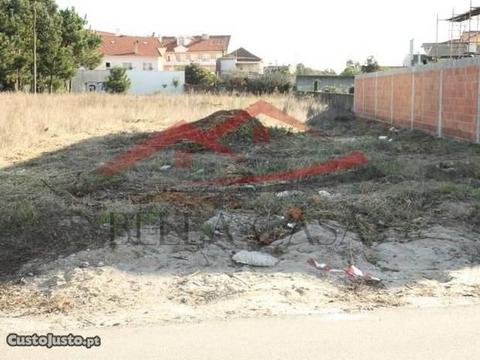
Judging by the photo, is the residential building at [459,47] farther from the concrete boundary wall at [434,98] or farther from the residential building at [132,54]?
the residential building at [132,54]

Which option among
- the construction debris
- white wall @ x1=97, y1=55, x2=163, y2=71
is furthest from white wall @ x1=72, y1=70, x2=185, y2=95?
the construction debris

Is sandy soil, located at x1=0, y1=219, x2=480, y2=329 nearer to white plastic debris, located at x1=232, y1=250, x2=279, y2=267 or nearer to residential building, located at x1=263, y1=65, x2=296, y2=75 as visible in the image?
white plastic debris, located at x1=232, y1=250, x2=279, y2=267

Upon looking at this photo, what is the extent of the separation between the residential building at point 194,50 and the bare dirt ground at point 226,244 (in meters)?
95.8

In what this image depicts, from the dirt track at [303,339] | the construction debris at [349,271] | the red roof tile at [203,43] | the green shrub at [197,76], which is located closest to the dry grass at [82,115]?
the construction debris at [349,271]

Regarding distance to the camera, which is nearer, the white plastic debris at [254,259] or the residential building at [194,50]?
the white plastic debris at [254,259]

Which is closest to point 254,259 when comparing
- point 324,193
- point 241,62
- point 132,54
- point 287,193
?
point 287,193

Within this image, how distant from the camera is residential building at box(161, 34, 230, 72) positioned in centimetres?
10462

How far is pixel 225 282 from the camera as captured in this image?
5270 millimetres

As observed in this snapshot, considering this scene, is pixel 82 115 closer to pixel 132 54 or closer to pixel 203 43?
pixel 132 54

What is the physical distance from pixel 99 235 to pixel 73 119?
15.1m

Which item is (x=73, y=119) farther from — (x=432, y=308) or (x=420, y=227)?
Result: (x=432, y=308)

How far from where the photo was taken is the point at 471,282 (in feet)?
17.5

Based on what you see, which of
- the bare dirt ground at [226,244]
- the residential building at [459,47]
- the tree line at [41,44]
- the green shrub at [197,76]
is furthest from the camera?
the green shrub at [197,76]

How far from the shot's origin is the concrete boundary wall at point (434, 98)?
1420 cm
